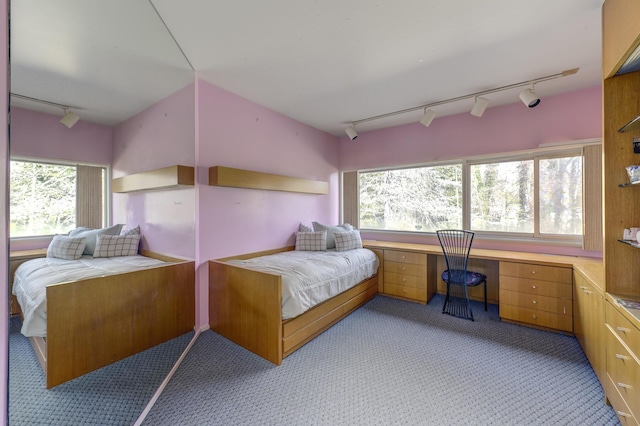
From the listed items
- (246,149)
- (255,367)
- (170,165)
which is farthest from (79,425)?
(246,149)

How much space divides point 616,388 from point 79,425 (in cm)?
300

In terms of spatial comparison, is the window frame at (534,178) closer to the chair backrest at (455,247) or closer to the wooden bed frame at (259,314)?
the chair backrest at (455,247)

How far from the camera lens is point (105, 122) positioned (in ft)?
4.31

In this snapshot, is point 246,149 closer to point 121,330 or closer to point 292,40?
point 292,40

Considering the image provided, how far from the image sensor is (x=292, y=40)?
79.7 inches

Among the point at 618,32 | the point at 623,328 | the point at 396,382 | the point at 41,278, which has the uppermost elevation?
the point at 618,32

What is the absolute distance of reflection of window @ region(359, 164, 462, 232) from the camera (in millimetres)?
3715

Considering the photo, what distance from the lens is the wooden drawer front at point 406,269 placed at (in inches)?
129

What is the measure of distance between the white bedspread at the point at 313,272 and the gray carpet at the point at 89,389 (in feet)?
3.23

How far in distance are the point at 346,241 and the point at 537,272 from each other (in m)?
2.10

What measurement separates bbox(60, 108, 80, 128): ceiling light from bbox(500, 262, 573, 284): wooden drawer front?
12.0 feet

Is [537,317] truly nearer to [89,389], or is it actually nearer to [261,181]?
[261,181]

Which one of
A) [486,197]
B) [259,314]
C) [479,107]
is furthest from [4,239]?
[486,197]

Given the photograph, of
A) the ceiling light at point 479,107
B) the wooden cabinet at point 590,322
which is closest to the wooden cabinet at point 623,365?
the wooden cabinet at point 590,322
